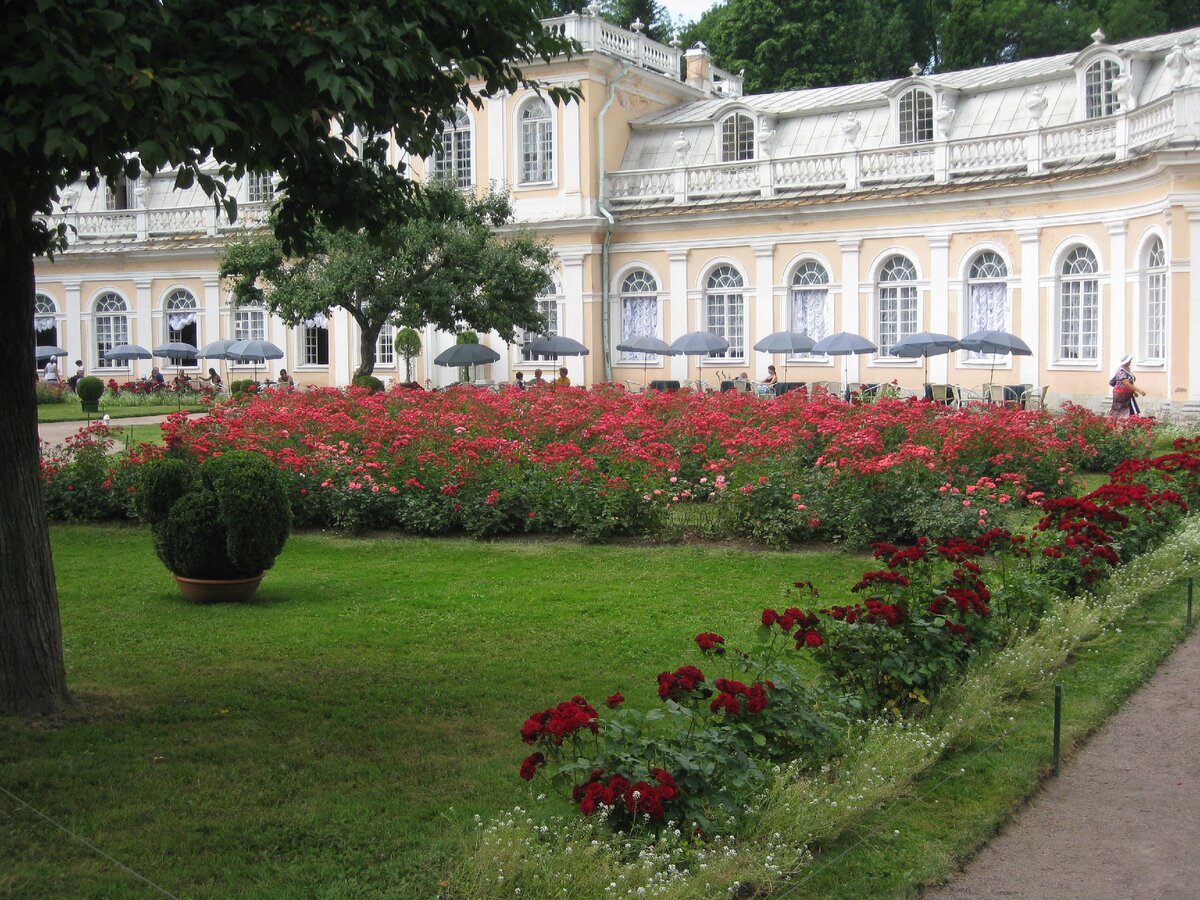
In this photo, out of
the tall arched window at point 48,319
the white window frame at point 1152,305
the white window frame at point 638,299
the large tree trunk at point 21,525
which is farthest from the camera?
the tall arched window at point 48,319

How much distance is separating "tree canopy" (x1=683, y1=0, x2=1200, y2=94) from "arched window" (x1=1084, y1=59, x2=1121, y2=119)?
42.3 ft

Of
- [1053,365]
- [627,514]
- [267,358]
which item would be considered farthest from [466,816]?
[267,358]

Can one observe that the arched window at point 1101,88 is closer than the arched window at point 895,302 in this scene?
Yes

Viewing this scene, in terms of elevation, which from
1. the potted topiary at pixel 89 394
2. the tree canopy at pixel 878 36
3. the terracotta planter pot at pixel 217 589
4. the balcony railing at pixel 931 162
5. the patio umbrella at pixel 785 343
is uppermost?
the tree canopy at pixel 878 36

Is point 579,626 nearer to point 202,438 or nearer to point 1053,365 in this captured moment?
point 202,438

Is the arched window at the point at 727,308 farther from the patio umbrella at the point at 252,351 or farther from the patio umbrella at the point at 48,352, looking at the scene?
the patio umbrella at the point at 48,352

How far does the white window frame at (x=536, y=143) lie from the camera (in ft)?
109

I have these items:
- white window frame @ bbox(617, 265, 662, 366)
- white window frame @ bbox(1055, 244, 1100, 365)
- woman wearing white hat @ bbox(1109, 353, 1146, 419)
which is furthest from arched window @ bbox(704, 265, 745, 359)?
woman wearing white hat @ bbox(1109, 353, 1146, 419)

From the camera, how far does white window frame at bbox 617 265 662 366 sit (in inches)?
1282

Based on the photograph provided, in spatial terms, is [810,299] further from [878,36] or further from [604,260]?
[878,36]

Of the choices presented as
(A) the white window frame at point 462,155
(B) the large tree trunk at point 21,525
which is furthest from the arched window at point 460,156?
(B) the large tree trunk at point 21,525

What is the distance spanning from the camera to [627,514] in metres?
12.4

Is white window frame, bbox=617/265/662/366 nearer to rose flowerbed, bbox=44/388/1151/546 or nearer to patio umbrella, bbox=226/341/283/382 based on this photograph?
patio umbrella, bbox=226/341/283/382

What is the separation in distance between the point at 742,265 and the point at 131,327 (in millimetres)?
18458
